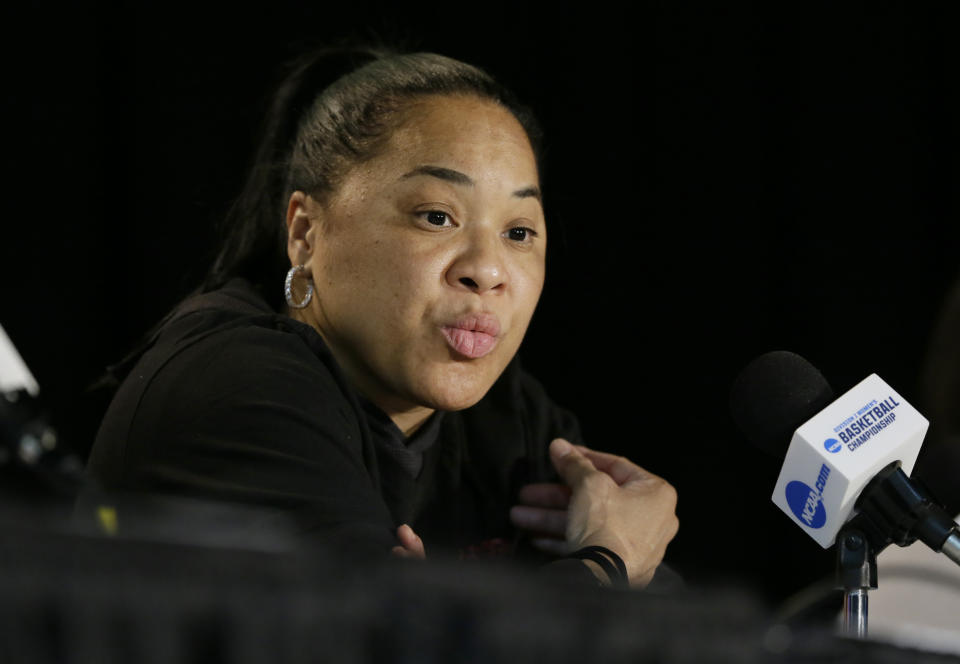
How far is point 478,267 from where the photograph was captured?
4.87 feet

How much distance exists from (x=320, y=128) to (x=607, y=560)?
2.33 feet

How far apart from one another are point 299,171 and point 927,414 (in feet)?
3.65

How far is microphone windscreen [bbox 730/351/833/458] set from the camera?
3.45 ft

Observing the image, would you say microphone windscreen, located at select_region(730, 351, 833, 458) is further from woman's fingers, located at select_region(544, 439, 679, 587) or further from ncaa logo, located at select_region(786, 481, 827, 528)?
woman's fingers, located at select_region(544, 439, 679, 587)

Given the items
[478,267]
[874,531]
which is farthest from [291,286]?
[874,531]

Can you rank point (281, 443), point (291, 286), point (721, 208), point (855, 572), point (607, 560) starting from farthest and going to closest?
point (721, 208)
point (291, 286)
point (607, 560)
point (281, 443)
point (855, 572)

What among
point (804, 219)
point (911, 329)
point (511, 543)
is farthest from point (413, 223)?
point (911, 329)

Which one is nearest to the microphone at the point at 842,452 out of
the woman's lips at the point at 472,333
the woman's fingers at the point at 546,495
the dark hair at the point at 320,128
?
the woman's lips at the point at 472,333

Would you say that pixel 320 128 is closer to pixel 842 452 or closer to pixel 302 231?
pixel 302 231

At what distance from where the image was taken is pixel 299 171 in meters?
1.68

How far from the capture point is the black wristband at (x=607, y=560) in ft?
4.46

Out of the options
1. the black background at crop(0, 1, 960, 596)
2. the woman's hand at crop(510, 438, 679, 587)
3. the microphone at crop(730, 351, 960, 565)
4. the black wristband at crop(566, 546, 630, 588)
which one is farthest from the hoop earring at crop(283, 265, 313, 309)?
the black background at crop(0, 1, 960, 596)

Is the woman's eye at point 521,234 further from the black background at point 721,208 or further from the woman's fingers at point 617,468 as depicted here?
the black background at point 721,208

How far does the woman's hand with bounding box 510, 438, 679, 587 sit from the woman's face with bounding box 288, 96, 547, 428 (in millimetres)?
181
